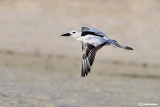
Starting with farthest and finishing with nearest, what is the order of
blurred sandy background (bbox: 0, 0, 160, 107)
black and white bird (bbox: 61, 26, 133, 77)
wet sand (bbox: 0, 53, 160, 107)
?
blurred sandy background (bbox: 0, 0, 160, 107) → wet sand (bbox: 0, 53, 160, 107) → black and white bird (bbox: 61, 26, 133, 77)

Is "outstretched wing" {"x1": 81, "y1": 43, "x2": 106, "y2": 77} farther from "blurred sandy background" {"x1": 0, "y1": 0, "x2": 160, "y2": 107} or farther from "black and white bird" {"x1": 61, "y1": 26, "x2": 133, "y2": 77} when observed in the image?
"blurred sandy background" {"x1": 0, "y1": 0, "x2": 160, "y2": 107}

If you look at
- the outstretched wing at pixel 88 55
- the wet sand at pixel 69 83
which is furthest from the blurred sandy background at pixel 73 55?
the outstretched wing at pixel 88 55

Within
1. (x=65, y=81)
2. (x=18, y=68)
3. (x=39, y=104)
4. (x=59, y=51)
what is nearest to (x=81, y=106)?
(x=39, y=104)

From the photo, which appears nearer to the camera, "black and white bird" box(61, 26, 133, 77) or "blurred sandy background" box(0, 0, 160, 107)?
"black and white bird" box(61, 26, 133, 77)

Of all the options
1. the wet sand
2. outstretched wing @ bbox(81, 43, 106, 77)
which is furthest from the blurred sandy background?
outstretched wing @ bbox(81, 43, 106, 77)

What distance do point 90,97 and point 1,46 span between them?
488cm

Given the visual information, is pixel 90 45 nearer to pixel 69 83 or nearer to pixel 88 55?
pixel 88 55

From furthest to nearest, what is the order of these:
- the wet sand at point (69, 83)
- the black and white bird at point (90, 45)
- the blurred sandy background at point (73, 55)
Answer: the blurred sandy background at point (73, 55) → the wet sand at point (69, 83) → the black and white bird at point (90, 45)

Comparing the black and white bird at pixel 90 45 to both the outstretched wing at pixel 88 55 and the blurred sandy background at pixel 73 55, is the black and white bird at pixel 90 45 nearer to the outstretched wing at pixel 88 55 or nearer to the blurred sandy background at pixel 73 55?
the outstretched wing at pixel 88 55

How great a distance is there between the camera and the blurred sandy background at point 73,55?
1088 centimetres

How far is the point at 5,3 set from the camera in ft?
55.1

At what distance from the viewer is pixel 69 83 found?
1221 centimetres

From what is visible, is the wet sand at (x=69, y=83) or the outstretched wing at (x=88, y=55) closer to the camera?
the outstretched wing at (x=88, y=55)

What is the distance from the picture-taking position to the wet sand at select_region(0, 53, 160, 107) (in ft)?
33.7
